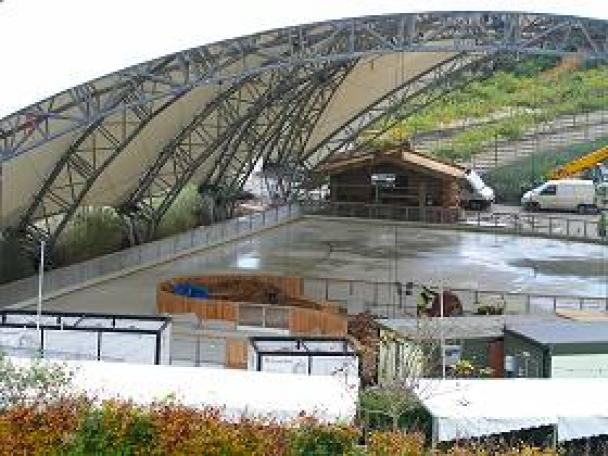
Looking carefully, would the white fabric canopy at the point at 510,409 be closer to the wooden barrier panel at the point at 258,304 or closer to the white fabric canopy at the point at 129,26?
the wooden barrier panel at the point at 258,304

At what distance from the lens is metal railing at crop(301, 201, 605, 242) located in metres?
46.1

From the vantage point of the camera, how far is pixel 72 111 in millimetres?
27859

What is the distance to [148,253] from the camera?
122 ft

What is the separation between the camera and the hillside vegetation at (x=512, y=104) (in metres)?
67.8

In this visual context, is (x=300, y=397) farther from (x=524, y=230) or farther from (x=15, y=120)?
(x=524, y=230)

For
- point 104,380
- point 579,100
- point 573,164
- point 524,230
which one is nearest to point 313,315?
point 104,380

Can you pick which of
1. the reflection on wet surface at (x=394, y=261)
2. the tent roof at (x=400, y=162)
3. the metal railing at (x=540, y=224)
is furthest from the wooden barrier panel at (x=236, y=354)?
the tent roof at (x=400, y=162)

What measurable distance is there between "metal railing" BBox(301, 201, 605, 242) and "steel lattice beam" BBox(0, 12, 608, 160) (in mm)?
19346

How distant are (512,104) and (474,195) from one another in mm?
22253

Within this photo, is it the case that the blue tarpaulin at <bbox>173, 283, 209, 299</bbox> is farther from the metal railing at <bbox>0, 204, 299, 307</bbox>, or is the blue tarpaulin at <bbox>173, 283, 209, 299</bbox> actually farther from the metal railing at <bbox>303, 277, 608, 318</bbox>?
the metal railing at <bbox>0, 204, 299, 307</bbox>

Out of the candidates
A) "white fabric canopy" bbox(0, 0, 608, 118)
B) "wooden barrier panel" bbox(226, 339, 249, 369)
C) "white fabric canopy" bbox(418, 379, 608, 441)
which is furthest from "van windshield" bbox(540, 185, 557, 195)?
"white fabric canopy" bbox(418, 379, 608, 441)

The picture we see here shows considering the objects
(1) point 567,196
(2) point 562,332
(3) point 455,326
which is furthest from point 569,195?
(2) point 562,332

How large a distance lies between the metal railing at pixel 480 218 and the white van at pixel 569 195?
0.96 m

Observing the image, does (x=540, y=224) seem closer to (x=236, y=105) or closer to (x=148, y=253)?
(x=236, y=105)
